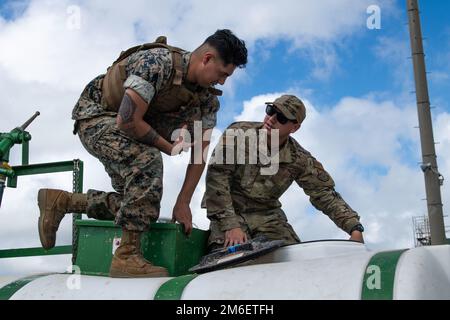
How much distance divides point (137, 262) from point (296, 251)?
74 centimetres

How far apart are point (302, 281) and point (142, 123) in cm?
118

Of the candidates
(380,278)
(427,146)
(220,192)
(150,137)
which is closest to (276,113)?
(220,192)

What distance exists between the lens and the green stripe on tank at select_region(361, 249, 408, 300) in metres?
1.94

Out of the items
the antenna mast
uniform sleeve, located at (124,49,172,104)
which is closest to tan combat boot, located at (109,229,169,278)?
uniform sleeve, located at (124,49,172,104)

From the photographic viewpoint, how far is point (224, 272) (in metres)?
2.38

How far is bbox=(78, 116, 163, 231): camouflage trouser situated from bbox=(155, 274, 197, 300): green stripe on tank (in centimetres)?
52

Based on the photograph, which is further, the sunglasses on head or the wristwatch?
the wristwatch

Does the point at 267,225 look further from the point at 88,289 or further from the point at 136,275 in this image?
the point at 88,289

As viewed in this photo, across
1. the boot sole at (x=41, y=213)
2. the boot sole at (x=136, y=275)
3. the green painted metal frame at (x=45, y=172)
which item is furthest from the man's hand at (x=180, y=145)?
the green painted metal frame at (x=45, y=172)

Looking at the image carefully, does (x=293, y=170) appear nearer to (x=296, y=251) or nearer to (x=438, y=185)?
(x=296, y=251)

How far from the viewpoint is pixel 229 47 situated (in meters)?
3.02

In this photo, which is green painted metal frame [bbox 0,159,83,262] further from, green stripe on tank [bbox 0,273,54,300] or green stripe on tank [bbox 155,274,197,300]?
green stripe on tank [bbox 155,274,197,300]

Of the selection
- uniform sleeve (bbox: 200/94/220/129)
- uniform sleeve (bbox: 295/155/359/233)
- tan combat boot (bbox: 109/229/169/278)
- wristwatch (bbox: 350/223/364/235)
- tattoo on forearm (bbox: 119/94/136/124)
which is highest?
uniform sleeve (bbox: 200/94/220/129)
